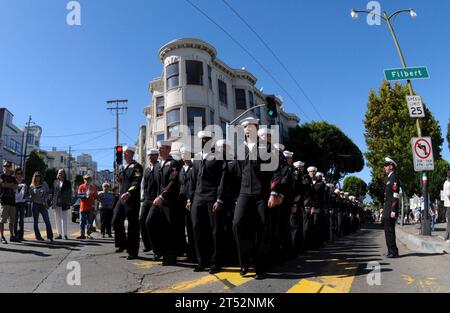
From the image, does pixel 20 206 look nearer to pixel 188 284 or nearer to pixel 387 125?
pixel 188 284

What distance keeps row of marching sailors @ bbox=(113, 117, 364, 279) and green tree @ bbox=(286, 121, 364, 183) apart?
3396 centimetres

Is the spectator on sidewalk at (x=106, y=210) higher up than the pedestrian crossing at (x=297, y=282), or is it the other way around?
the spectator on sidewalk at (x=106, y=210)

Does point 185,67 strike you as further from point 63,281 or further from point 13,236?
point 63,281

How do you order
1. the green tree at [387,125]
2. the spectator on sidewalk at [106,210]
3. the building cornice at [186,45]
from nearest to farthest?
the spectator on sidewalk at [106,210] → the green tree at [387,125] → the building cornice at [186,45]

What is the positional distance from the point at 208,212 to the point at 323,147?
→ 37.4 metres

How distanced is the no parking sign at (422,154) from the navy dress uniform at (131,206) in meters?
8.48

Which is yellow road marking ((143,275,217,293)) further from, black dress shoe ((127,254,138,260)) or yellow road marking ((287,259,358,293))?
black dress shoe ((127,254,138,260))

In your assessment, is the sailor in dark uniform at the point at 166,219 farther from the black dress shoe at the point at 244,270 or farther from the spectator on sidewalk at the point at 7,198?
the spectator on sidewalk at the point at 7,198

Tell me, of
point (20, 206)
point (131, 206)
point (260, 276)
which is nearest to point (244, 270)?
point (260, 276)

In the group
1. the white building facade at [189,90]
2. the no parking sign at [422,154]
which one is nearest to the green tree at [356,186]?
the white building facade at [189,90]

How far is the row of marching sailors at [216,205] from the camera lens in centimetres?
572

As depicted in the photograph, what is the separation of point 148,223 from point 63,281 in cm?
187
